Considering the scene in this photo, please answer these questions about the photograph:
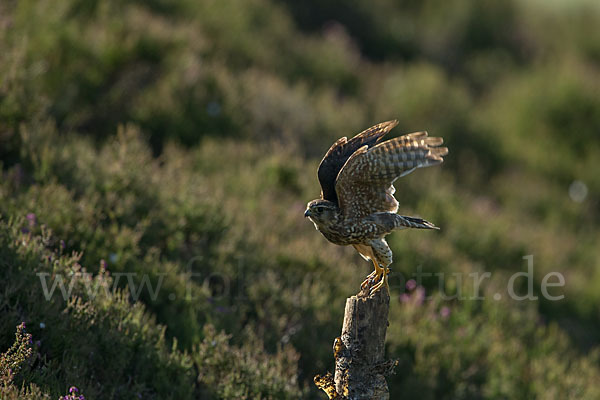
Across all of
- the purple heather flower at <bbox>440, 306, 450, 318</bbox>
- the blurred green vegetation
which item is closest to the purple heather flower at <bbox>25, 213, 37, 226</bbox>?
the blurred green vegetation

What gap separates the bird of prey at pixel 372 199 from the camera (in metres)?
4.49

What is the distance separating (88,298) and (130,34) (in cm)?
603

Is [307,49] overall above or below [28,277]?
above

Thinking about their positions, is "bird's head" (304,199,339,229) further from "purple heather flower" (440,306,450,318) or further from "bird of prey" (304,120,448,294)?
"purple heather flower" (440,306,450,318)

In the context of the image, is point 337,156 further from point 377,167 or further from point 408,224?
point 408,224

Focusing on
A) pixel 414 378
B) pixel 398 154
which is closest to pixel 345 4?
pixel 414 378

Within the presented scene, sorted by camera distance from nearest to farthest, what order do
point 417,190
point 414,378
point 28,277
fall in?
point 28,277
point 414,378
point 417,190

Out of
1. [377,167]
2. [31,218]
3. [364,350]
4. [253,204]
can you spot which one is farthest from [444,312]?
[31,218]

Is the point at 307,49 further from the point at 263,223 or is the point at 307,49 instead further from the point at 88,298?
the point at 88,298

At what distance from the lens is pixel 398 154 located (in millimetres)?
4496

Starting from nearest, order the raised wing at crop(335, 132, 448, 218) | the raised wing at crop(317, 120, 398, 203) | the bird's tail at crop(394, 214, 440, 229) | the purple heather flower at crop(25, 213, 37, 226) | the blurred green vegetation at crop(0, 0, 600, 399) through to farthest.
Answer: the raised wing at crop(335, 132, 448, 218) < the bird's tail at crop(394, 214, 440, 229) < the raised wing at crop(317, 120, 398, 203) < the blurred green vegetation at crop(0, 0, 600, 399) < the purple heather flower at crop(25, 213, 37, 226)

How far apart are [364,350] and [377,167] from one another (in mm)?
1201

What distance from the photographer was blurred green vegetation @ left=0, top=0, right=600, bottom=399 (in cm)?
564

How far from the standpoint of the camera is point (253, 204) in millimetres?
8422
